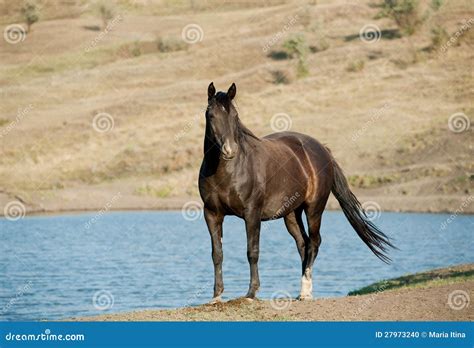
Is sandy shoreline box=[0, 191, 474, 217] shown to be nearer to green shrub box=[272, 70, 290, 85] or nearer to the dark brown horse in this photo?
green shrub box=[272, 70, 290, 85]

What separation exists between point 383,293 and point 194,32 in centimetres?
8769

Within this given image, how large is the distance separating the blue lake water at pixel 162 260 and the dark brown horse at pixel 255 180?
5.75 meters

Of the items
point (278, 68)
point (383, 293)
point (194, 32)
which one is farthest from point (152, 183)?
point (194, 32)

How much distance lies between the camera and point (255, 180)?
15000mm

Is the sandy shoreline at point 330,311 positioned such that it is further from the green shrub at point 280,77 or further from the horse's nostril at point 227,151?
the green shrub at point 280,77

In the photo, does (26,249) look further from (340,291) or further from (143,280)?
(340,291)

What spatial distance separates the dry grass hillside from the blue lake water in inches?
246

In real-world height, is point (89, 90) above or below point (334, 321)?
above

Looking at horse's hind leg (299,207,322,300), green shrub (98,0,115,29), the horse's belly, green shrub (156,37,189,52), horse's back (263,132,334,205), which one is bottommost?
horse's hind leg (299,207,322,300)

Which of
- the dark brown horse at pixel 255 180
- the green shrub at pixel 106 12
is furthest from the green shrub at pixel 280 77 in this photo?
the dark brown horse at pixel 255 180

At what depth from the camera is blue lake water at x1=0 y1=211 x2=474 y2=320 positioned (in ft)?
77.0

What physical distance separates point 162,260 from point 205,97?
39.7m

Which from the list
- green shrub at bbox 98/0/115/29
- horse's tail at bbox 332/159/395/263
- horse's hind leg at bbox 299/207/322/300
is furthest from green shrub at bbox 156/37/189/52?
horse's hind leg at bbox 299/207/322/300

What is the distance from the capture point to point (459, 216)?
46.7 meters
